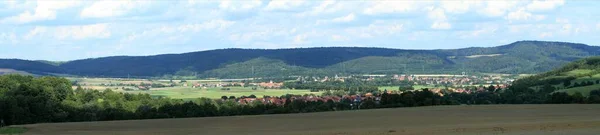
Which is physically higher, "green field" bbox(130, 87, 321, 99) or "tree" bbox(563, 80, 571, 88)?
"tree" bbox(563, 80, 571, 88)

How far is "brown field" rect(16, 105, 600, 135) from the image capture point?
29938 millimetres

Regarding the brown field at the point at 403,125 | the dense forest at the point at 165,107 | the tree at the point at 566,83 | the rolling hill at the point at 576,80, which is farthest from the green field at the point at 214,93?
the brown field at the point at 403,125

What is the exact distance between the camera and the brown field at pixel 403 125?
29938mm

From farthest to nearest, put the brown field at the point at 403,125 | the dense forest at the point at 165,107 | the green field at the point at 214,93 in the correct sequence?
the green field at the point at 214,93 → the dense forest at the point at 165,107 → the brown field at the point at 403,125

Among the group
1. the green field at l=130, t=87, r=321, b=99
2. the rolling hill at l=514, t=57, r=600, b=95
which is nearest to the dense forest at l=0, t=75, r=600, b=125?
the rolling hill at l=514, t=57, r=600, b=95

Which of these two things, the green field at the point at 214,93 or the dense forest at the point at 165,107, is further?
the green field at the point at 214,93

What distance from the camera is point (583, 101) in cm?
5550

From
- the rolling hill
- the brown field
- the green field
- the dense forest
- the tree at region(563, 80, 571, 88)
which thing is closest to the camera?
the brown field

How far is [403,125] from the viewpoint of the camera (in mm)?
35094

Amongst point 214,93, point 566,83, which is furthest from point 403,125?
point 214,93

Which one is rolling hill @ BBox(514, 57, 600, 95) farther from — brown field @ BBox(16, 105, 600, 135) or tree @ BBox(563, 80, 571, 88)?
brown field @ BBox(16, 105, 600, 135)

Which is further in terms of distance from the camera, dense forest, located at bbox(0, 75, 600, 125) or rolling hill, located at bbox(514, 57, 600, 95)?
rolling hill, located at bbox(514, 57, 600, 95)

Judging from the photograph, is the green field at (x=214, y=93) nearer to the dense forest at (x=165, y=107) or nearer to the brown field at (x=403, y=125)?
the dense forest at (x=165, y=107)

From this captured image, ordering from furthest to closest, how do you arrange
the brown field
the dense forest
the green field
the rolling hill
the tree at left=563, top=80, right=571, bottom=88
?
the green field < the tree at left=563, top=80, right=571, bottom=88 < the rolling hill < the dense forest < the brown field
